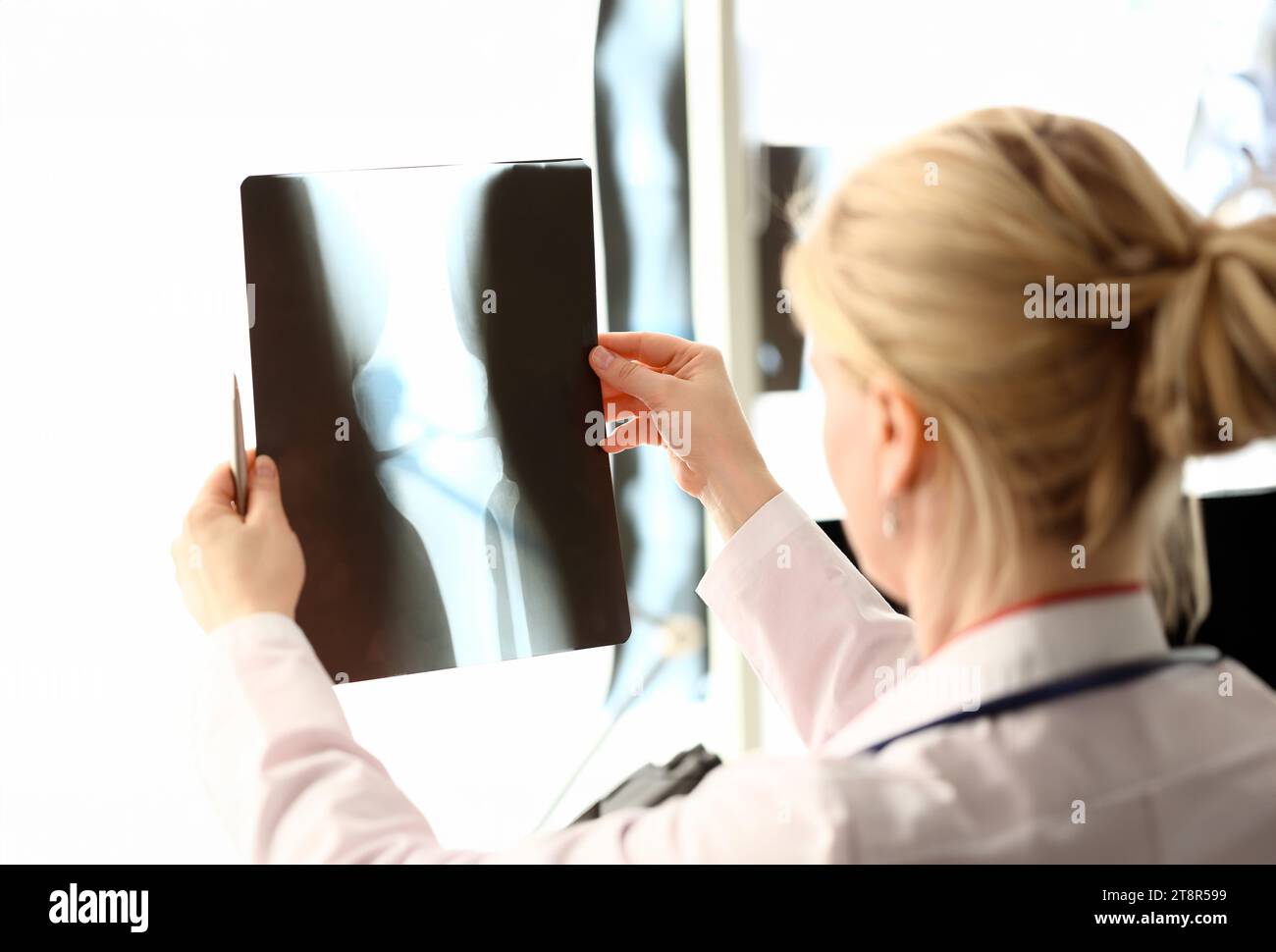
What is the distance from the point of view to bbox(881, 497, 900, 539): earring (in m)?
0.73

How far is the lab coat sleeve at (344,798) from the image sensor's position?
649 mm

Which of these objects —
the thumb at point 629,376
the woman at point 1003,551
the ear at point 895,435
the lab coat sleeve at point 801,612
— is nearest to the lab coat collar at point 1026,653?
the woman at point 1003,551

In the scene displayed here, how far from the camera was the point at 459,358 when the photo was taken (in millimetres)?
921

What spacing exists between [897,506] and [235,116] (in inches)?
34.4

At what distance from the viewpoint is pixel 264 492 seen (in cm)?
84

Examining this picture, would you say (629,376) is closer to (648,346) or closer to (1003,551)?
(648,346)

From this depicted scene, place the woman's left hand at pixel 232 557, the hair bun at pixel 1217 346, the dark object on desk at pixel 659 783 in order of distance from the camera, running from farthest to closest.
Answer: the dark object on desk at pixel 659 783 < the woman's left hand at pixel 232 557 < the hair bun at pixel 1217 346

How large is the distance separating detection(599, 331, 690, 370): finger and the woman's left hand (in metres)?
0.35

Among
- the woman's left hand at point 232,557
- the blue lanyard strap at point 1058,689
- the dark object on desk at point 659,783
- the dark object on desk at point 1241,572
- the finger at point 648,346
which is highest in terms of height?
the finger at point 648,346

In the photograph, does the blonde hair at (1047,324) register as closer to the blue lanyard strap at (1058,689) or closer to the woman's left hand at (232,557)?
the blue lanyard strap at (1058,689)
